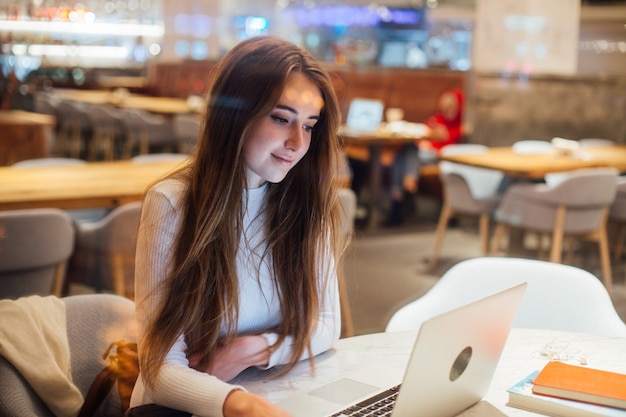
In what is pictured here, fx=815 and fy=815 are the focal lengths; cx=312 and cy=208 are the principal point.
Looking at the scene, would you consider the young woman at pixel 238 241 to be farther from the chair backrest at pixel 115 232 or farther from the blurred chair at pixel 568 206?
the blurred chair at pixel 568 206

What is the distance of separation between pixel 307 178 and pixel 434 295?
867mm

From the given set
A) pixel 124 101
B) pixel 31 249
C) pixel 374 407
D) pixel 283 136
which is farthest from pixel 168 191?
pixel 124 101

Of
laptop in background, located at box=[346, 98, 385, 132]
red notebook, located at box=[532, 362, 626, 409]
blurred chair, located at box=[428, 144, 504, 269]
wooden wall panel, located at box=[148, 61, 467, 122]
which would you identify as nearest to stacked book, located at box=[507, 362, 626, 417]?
red notebook, located at box=[532, 362, 626, 409]

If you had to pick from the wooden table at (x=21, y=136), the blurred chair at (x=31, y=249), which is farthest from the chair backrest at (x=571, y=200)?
the wooden table at (x=21, y=136)

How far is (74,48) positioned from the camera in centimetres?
664

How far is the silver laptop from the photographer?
1.21m

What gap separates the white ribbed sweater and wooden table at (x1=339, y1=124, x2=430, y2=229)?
5057 mm

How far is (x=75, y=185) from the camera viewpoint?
385 centimetres

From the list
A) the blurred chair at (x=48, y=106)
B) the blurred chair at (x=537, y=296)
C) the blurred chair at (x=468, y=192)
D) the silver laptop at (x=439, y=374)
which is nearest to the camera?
the silver laptop at (x=439, y=374)

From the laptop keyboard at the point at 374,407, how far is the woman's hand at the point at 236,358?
24 cm

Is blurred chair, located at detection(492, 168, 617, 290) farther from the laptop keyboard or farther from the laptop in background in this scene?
the laptop keyboard

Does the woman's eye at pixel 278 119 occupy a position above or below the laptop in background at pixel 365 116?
above

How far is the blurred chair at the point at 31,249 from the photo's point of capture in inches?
122

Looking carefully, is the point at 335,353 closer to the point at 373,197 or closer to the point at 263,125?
the point at 263,125
